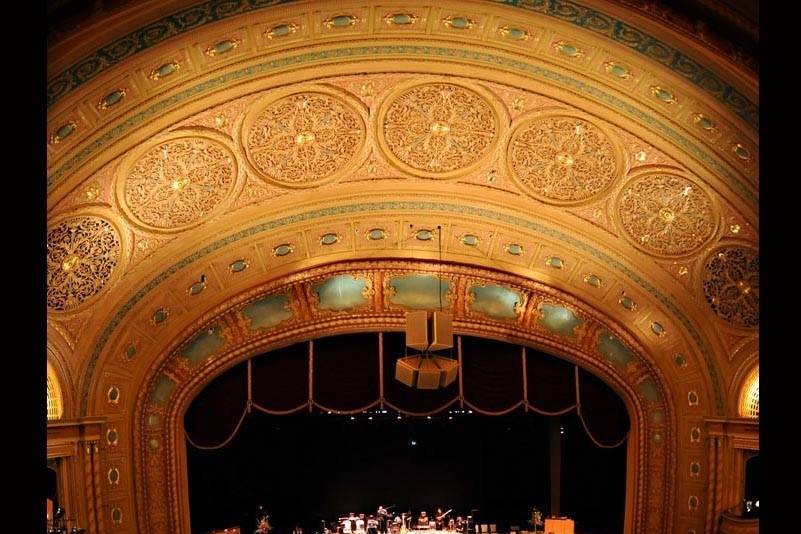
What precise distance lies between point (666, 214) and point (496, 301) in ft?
12.3

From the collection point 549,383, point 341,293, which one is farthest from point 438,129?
point 549,383

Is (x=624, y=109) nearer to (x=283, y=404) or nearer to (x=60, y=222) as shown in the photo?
(x=60, y=222)

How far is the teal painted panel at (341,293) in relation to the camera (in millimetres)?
14445

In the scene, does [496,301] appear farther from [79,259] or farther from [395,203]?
[79,259]

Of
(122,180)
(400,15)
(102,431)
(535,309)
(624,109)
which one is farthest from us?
(535,309)

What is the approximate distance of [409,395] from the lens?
15.5 metres

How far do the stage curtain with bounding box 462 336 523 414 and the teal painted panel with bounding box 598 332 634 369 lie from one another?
139cm

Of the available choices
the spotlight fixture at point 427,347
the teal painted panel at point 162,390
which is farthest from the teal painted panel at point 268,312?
the spotlight fixture at point 427,347

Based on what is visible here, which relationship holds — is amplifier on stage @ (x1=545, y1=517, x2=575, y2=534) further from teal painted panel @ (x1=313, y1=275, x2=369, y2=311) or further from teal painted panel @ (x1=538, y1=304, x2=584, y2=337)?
teal painted panel @ (x1=313, y1=275, x2=369, y2=311)

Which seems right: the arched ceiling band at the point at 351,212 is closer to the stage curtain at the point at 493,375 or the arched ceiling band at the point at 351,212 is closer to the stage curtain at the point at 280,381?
the stage curtain at the point at 280,381

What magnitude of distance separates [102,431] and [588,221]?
24.0 feet

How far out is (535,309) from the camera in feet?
48.8

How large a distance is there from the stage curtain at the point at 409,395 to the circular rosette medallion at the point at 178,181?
15.8ft
